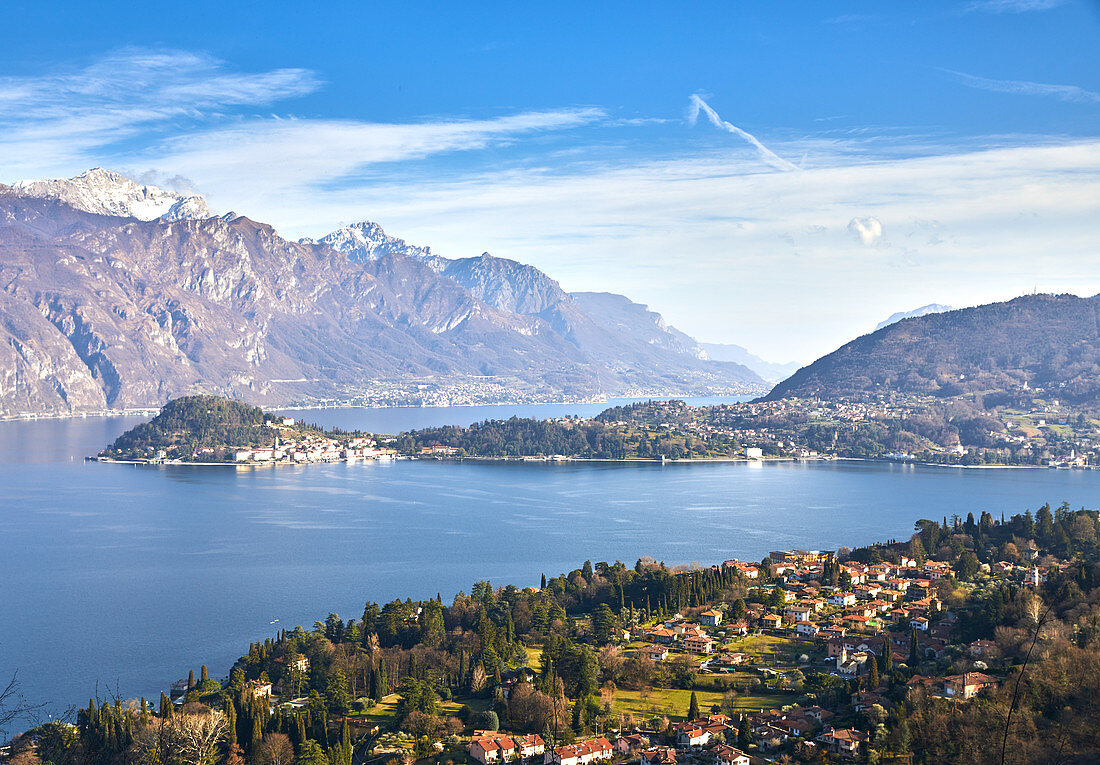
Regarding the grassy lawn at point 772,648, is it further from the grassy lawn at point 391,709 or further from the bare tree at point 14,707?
the bare tree at point 14,707

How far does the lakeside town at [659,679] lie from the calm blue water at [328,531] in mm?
4415

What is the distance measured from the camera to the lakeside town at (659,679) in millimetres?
18359

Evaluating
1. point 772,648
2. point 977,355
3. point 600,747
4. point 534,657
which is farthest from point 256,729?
point 977,355

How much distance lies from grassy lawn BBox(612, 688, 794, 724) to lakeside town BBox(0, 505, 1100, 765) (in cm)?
6

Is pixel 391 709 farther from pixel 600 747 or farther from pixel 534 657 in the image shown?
pixel 600 747

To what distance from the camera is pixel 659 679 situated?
22922 mm

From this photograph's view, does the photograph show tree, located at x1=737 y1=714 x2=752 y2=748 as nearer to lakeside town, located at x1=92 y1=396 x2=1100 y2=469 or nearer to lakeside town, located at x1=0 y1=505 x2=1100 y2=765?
lakeside town, located at x1=0 y1=505 x2=1100 y2=765

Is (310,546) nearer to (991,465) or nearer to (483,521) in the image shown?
(483,521)

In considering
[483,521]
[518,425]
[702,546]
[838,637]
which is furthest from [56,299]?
[838,637]

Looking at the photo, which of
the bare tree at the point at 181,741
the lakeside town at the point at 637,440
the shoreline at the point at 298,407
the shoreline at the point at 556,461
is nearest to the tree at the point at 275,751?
the bare tree at the point at 181,741

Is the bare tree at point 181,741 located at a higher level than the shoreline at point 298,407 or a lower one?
lower

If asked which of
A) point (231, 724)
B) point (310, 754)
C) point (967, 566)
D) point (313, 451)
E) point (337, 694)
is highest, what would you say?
point (313, 451)

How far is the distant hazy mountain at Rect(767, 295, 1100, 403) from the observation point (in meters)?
105

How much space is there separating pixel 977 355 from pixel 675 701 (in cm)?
10368
